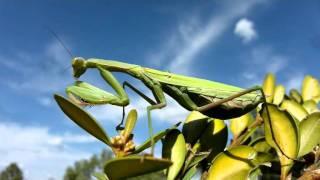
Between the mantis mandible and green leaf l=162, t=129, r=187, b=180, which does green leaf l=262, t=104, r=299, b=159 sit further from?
the mantis mandible

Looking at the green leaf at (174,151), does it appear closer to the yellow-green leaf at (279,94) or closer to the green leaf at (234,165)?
the green leaf at (234,165)

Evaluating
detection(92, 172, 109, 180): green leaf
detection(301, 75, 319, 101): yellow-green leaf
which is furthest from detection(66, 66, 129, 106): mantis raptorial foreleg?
detection(301, 75, 319, 101): yellow-green leaf

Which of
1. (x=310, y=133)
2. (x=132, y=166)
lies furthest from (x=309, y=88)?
(x=132, y=166)

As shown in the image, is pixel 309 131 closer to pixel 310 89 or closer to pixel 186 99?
pixel 186 99

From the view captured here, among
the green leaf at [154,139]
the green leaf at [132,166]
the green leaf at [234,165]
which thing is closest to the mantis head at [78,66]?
the green leaf at [154,139]

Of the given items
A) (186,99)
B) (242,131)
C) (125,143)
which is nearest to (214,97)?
(186,99)

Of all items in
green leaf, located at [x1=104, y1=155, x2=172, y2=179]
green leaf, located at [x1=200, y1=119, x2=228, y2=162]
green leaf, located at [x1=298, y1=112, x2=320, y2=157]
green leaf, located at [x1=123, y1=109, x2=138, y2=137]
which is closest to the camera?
green leaf, located at [x1=104, y1=155, x2=172, y2=179]
